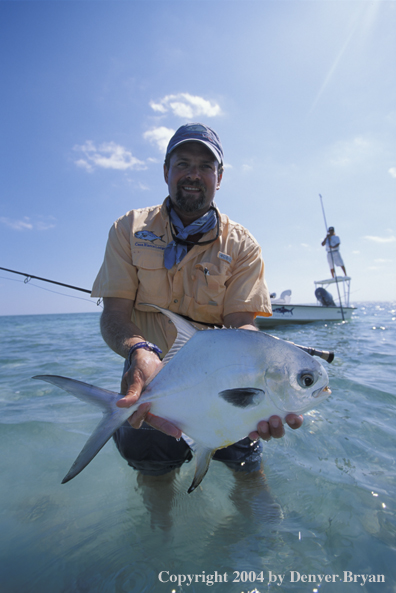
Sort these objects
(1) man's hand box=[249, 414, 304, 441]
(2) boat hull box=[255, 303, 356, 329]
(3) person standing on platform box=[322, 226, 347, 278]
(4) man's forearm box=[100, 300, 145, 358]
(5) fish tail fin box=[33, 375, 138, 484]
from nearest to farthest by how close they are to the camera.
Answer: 1. (5) fish tail fin box=[33, 375, 138, 484]
2. (1) man's hand box=[249, 414, 304, 441]
3. (4) man's forearm box=[100, 300, 145, 358]
4. (2) boat hull box=[255, 303, 356, 329]
5. (3) person standing on platform box=[322, 226, 347, 278]

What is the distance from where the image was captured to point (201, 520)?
2152 mm

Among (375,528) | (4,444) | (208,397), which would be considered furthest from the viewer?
(4,444)

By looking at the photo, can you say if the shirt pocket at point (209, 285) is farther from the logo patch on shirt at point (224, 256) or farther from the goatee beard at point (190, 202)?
the goatee beard at point (190, 202)

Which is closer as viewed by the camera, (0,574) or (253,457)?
(0,574)

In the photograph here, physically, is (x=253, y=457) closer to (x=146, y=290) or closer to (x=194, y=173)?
(x=146, y=290)

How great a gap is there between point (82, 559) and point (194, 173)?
2.74 meters

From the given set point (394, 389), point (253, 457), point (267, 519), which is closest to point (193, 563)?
point (267, 519)

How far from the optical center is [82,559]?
6.06 ft

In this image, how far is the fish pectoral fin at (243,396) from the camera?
1.57 meters

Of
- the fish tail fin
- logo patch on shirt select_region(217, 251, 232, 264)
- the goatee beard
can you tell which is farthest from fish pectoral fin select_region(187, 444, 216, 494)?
the goatee beard

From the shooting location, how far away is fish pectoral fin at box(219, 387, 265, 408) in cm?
157

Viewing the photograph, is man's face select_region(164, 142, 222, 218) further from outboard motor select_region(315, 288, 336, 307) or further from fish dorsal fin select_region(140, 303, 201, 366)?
outboard motor select_region(315, 288, 336, 307)

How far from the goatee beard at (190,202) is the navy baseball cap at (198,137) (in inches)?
15.0

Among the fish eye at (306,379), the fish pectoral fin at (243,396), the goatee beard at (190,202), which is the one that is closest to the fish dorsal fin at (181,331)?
the fish pectoral fin at (243,396)
